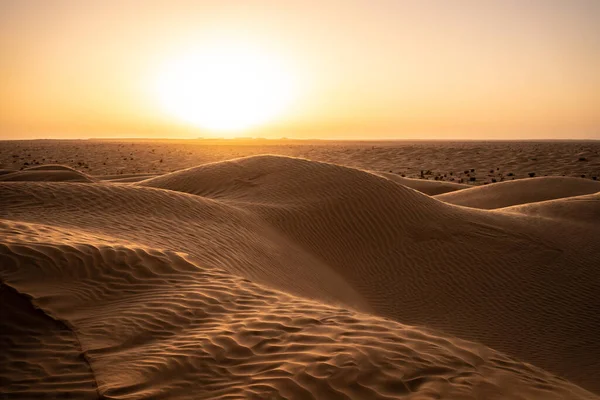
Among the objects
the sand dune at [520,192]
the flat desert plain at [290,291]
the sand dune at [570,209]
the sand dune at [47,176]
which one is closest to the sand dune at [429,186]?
the sand dune at [520,192]

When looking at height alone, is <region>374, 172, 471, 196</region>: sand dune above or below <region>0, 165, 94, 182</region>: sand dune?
below

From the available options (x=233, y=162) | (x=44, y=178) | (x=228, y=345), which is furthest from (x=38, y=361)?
(x=44, y=178)

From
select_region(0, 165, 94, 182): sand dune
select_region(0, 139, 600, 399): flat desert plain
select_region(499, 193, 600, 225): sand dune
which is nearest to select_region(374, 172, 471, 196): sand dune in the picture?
select_region(0, 139, 600, 399): flat desert plain

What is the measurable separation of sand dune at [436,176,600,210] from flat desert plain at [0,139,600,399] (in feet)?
2.49

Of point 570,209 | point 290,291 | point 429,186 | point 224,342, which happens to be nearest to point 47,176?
point 290,291

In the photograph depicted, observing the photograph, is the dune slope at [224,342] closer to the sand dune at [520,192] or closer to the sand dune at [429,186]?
A: the sand dune at [520,192]

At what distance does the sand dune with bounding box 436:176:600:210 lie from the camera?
57.9ft

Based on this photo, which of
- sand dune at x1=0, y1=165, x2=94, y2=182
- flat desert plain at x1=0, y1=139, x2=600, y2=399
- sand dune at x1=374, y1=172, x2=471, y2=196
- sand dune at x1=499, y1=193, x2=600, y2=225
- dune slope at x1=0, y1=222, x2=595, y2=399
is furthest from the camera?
sand dune at x1=374, y1=172, x2=471, y2=196

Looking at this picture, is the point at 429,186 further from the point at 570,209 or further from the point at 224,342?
the point at 224,342

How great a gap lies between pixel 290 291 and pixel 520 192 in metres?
14.2

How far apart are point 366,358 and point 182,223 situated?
554cm

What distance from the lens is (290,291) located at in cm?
691

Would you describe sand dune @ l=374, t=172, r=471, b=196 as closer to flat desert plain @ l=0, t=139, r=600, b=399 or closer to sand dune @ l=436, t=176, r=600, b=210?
sand dune @ l=436, t=176, r=600, b=210

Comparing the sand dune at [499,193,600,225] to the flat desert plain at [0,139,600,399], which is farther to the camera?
the sand dune at [499,193,600,225]
